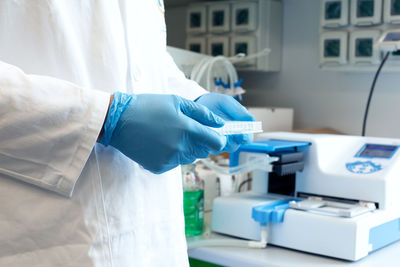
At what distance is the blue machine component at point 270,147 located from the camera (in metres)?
1.42

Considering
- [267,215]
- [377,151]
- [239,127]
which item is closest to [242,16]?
[377,151]

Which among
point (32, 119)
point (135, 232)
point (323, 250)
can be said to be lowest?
point (323, 250)

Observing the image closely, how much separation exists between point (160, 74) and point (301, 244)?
612 millimetres

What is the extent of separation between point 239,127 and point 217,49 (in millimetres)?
1299

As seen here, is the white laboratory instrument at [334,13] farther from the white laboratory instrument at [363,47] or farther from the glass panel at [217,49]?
the glass panel at [217,49]

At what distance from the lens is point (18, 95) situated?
75 cm

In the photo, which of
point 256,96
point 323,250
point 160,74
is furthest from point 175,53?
point 323,250

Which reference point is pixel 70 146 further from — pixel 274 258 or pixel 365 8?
pixel 365 8

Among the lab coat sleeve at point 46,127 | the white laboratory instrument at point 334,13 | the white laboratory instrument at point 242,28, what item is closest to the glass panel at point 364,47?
the white laboratory instrument at point 334,13

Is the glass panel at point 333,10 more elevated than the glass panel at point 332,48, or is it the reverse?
the glass panel at point 333,10

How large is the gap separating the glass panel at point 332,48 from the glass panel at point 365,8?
5.4 inches

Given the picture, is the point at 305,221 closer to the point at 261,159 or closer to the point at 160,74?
the point at 261,159

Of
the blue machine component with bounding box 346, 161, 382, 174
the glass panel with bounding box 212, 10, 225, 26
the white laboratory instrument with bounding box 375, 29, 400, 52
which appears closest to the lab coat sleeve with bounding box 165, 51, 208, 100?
the blue machine component with bounding box 346, 161, 382, 174

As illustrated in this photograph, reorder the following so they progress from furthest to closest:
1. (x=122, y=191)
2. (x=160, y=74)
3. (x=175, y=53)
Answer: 1. (x=175, y=53)
2. (x=160, y=74)
3. (x=122, y=191)
